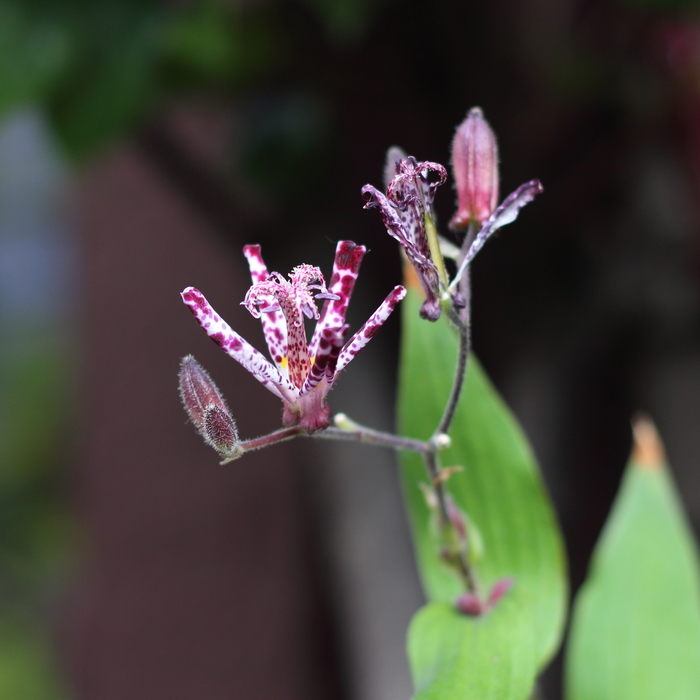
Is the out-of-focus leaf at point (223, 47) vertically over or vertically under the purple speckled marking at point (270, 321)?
over

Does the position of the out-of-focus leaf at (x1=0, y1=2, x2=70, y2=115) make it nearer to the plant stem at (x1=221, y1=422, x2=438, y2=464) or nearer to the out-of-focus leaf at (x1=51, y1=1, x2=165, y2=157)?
the out-of-focus leaf at (x1=51, y1=1, x2=165, y2=157)

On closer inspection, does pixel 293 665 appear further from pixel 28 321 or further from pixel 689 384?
pixel 28 321

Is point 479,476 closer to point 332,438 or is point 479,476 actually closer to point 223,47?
point 332,438

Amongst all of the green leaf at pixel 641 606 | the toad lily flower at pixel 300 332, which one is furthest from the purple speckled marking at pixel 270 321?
the green leaf at pixel 641 606

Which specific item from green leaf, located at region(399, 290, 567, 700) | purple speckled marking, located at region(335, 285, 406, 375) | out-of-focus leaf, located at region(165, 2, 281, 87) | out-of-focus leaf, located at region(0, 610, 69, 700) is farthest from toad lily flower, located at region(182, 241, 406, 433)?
out-of-focus leaf, located at region(0, 610, 69, 700)

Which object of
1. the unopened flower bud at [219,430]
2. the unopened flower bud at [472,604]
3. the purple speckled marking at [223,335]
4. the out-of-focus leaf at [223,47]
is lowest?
the unopened flower bud at [472,604]

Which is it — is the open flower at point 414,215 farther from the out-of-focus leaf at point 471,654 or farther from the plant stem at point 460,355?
the out-of-focus leaf at point 471,654

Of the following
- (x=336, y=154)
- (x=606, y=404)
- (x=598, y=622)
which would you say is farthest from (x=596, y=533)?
(x=336, y=154)
